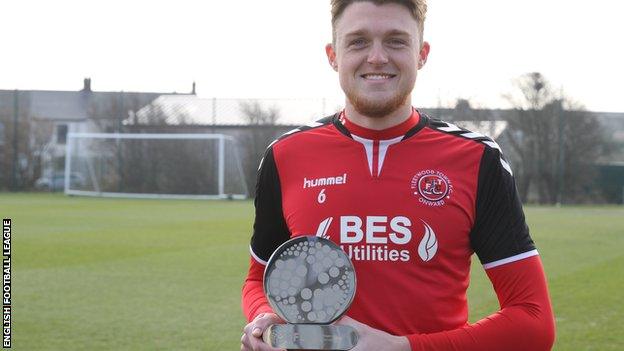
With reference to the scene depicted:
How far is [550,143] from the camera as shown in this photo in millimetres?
33750

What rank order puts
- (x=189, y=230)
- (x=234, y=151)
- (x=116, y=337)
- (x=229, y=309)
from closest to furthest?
(x=116, y=337) < (x=229, y=309) < (x=189, y=230) < (x=234, y=151)

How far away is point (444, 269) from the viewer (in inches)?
85.2

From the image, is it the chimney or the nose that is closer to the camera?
the nose

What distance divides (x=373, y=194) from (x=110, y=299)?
6.76 m

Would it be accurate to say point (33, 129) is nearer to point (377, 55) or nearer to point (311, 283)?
point (377, 55)

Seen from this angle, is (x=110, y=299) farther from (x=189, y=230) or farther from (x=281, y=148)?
(x=189, y=230)

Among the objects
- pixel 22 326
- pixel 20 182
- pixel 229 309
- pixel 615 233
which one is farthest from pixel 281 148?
pixel 20 182

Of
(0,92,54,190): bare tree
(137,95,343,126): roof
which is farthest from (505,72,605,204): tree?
(0,92,54,190): bare tree

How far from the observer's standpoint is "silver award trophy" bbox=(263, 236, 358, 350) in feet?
5.78

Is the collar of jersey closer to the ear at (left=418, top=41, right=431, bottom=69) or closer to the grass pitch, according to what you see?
the ear at (left=418, top=41, right=431, bottom=69)

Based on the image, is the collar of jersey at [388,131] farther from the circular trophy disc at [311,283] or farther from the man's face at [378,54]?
the circular trophy disc at [311,283]

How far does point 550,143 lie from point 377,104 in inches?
1286

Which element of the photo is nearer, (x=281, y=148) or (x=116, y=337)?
(x=281, y=148)

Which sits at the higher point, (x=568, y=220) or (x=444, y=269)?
(x=444, y=269)
